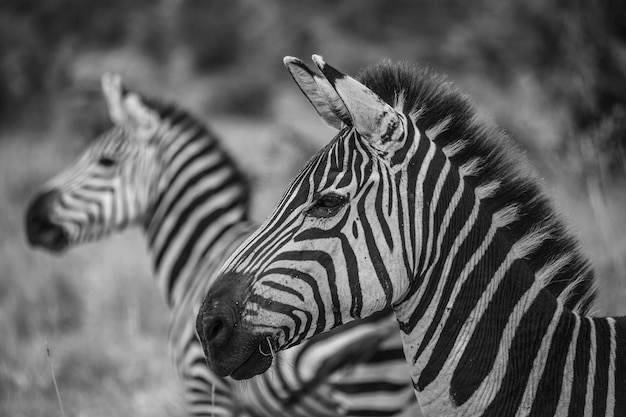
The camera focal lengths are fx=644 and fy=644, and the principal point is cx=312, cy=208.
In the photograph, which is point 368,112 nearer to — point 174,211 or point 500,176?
point 500,176

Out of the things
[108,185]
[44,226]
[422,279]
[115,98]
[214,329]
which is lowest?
[214,329]

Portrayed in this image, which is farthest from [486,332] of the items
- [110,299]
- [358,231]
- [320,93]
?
[110,299]

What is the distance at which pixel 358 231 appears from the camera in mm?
2416

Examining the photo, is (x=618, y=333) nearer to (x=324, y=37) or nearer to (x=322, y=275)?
(x=322, y=275)

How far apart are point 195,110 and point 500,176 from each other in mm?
17777

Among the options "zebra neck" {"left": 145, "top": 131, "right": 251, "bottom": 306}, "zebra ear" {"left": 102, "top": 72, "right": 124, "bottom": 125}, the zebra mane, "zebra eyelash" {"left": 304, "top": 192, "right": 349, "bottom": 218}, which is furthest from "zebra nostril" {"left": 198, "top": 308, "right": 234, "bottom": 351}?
"zebra ear" {"left": 102, "top": 72, "right": 124, "bottom": 125}

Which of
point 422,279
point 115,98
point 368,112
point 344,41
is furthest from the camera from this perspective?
point 344,41

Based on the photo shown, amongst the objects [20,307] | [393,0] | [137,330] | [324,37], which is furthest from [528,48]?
[393,0]

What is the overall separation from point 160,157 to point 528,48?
31.3 ft

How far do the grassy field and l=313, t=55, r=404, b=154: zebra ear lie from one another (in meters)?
2.30

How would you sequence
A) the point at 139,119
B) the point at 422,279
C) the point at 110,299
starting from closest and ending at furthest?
the point at 422,279, the point at 139,119, the point at 110,299

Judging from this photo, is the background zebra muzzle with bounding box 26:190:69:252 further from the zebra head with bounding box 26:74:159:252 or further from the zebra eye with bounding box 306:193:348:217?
the zebra eye with bounding box 306:193:348:217

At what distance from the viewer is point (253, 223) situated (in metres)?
5.26

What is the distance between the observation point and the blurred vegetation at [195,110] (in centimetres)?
692
